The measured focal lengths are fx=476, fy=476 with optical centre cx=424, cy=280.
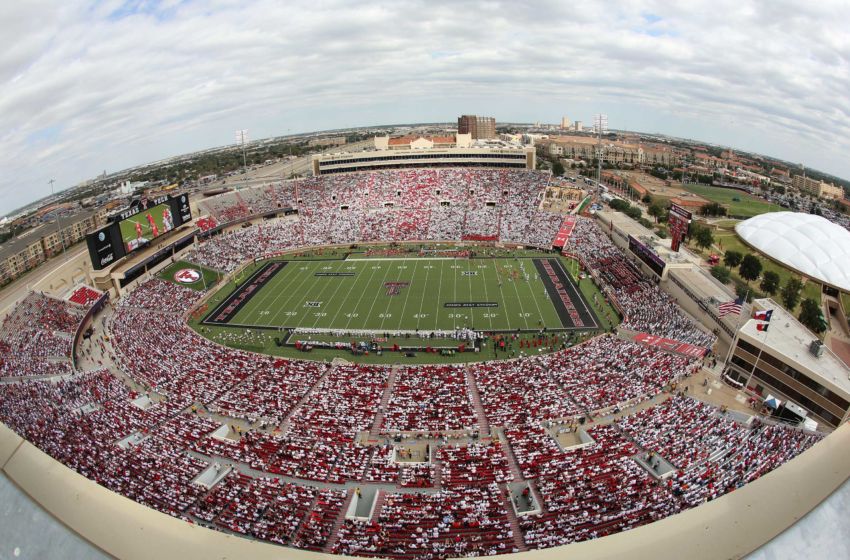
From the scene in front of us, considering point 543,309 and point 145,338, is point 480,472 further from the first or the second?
point 145,338

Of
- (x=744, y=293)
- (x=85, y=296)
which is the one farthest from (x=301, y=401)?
(x=744, y=293)

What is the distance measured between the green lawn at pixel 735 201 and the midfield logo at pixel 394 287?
51472 millimetres

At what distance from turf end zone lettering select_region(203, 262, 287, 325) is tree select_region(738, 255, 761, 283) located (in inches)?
1518

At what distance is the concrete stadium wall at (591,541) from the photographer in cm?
411

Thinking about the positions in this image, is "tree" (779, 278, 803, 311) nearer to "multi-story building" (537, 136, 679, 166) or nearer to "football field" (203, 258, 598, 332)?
"football field" (203, 258, 598, 332)

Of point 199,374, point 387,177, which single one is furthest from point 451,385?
point 387,177

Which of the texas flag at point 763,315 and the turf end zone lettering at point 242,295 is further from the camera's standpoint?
the turf end zone lettering at point 242,295

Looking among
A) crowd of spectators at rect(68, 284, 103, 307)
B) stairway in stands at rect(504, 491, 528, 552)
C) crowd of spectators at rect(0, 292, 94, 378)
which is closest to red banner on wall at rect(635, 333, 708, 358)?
stairway in stands at rect(504, 491, 528, 552)

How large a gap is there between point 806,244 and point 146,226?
172 feet

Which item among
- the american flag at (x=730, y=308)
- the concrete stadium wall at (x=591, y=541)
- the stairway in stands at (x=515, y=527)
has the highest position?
the concrete stadium wall at (x=591, y=541)

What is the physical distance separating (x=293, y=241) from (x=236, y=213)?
10.2 m

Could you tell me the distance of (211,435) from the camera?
1947 cm

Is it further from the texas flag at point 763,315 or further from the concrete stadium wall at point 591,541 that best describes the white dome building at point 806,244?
the concrete stadium wall at point 591,541

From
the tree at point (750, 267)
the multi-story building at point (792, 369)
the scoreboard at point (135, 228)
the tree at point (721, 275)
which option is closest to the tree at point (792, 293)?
the tree at point (750, 267)
